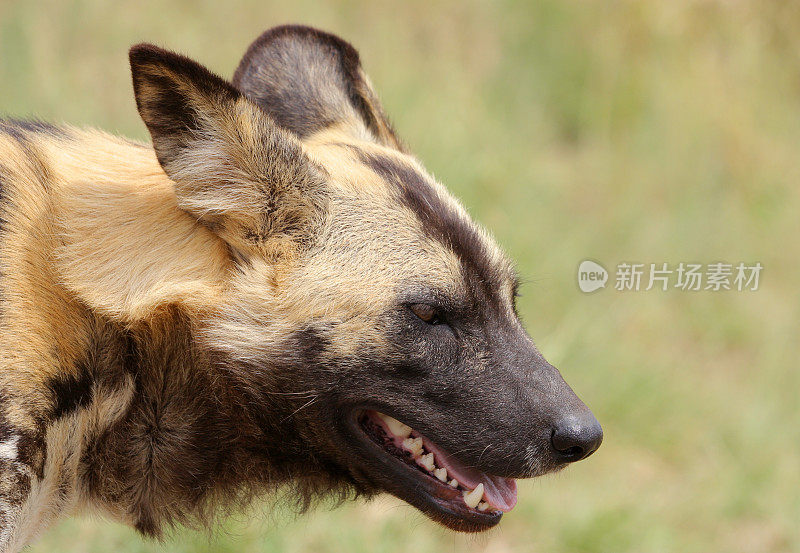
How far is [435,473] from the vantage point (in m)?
2.74

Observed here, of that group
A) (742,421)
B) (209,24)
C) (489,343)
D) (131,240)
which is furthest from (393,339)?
(209,24)

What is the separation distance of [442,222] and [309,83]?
2.82 ft

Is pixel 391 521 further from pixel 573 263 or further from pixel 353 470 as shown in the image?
pixel 573 263

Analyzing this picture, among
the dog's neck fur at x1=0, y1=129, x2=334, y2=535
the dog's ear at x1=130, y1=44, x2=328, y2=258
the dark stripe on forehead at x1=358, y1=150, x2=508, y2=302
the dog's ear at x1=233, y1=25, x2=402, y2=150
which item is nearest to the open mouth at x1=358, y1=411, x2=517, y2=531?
the dog's neck fur at x1=0, y1=129, x2=334, y2=535

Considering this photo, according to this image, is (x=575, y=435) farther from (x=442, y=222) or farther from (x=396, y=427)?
(x=442, y=222)

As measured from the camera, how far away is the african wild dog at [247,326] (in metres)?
2.51

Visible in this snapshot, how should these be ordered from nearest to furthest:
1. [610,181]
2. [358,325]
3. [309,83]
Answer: [358,325], [309,83], [610,181]

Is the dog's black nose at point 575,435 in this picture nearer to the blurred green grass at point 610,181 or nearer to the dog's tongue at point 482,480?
the dog's tongue at point 482,480

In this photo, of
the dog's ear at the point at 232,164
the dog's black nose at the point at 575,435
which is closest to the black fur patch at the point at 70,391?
the dog's ear at the point at 232,164

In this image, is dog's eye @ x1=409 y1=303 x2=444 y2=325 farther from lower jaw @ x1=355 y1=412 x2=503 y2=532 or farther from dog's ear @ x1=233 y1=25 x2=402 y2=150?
dog's ear @ x1=233 y1=25 x2=402 y2=150

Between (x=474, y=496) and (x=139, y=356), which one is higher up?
(x=474, y=496)

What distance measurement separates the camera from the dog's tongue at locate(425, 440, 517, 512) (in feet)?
8.96

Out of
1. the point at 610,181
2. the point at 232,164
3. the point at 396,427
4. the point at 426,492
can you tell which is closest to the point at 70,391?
the point at 232,164

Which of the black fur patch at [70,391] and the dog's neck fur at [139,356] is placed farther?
the dog's neck fur at [139,356]
